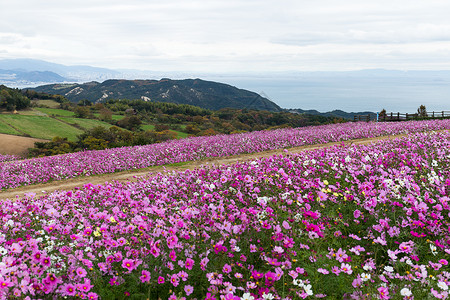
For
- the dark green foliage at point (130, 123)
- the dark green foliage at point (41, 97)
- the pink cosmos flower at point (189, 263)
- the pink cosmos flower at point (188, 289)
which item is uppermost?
the dark green foliage at point (41, 97)

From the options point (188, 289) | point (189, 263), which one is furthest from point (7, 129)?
point (188, 289)

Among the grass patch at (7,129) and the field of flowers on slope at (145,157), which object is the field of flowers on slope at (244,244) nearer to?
the field of flowers on slope at (145,157)

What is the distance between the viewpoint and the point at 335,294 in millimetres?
3305

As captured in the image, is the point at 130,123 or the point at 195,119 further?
the point at 195,119

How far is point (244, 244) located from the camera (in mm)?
3965

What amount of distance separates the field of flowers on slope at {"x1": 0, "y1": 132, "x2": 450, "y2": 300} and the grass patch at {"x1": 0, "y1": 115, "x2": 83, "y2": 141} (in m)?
54.0

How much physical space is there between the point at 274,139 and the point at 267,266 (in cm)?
1773

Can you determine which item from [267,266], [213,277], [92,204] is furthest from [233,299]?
[92,204]

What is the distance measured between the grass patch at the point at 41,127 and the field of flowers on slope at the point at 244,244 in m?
54.0

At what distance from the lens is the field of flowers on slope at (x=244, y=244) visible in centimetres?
300

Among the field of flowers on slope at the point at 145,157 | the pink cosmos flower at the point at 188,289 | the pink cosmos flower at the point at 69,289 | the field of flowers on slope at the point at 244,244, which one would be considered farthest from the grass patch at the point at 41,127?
the pink cosmos flower at the point at 188,289

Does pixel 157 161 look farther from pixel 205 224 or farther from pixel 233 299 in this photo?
pixel 233 299

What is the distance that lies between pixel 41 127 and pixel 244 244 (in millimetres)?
63778

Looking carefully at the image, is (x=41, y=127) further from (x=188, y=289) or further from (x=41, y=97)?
(x=41, y=97)
